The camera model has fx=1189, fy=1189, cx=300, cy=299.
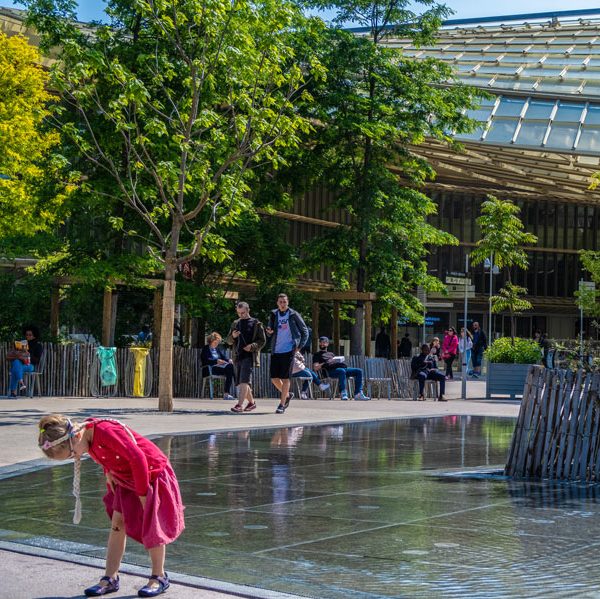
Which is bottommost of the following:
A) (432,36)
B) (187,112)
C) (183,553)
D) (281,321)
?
(183,553)

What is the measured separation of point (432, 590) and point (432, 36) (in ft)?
86.5

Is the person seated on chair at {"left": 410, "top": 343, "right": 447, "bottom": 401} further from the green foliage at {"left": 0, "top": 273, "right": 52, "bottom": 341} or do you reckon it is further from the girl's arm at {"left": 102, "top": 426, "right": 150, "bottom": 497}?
the girl's arm at {"left": 102, "top": 426, "right": 150, "bottom": 497}

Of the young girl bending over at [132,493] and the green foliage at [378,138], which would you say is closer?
the young girl bending over at [132,493]

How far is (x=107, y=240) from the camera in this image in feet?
80.1

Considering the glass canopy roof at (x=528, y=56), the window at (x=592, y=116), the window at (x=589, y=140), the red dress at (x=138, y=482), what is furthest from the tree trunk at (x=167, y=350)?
the window at (x=592, y=116)

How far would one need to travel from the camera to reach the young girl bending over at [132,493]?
18.1 feet

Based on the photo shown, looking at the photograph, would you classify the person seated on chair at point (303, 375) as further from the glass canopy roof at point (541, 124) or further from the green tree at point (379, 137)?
Answer: the glass canopy roof at point (541, 124)

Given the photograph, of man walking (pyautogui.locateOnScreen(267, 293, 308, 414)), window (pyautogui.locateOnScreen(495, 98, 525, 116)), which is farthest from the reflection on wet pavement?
window (pyautogui.locateOnScreen(495, 98, 525, 116))

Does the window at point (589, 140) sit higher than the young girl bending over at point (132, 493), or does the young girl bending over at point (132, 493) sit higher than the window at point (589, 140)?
the window at point (589, 140)

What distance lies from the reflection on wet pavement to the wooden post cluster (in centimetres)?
33

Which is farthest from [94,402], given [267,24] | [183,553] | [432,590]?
[432,590]

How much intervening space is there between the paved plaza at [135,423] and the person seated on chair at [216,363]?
113 centimetres

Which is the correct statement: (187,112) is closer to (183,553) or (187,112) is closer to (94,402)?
(94,402)

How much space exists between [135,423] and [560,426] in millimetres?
6950
